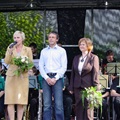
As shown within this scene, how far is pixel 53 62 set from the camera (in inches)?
365

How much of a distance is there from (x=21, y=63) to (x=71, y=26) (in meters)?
4.15

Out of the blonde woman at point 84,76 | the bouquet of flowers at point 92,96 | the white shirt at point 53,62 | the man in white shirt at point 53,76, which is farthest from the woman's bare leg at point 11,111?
the bouquet of flowers at point 92,96

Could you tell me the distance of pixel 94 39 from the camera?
13234mm

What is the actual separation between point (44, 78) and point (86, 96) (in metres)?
0.87

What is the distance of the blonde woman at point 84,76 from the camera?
29.7 ft

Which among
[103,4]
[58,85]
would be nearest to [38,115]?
[58,85]

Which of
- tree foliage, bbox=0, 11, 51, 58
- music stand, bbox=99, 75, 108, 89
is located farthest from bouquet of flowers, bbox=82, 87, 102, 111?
tree foliage, bbox=0, 11, 51, 58

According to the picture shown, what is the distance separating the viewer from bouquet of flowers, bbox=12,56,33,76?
29.7 ft

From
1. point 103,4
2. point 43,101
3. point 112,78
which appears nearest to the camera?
point 43,101

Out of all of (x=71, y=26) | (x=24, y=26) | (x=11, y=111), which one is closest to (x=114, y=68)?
(x=11, y=111)

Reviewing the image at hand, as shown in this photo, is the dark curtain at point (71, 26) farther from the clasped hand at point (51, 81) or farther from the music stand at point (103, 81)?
the clasped hand at point (51, 81)

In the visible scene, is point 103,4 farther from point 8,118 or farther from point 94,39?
point 8,118

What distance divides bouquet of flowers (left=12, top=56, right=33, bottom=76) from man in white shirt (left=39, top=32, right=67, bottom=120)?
0.30 meters

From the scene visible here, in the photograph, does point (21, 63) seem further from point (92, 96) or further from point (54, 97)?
point (92, 96)
